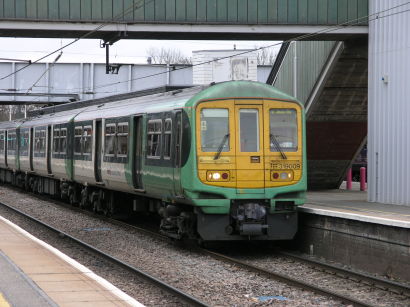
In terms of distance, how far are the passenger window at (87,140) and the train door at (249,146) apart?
731cm

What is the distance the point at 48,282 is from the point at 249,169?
497 cm

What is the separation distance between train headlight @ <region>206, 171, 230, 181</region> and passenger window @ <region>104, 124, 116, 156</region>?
5087mm

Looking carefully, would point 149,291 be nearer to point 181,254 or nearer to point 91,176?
point 181,254

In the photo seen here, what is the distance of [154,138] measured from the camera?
1514cm

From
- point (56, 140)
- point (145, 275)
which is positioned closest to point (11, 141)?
Answer: point (56, 140)

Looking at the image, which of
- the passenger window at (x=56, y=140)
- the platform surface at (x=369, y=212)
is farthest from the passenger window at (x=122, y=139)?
the passenger window at (x=56, y=140)

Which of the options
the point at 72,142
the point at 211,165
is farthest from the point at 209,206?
the point at 72,142

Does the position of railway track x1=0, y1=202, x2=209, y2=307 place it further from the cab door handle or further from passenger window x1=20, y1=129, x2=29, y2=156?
passenger window x1=20, y1=129, x2=29, y2=156

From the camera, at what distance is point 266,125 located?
13.7 metres

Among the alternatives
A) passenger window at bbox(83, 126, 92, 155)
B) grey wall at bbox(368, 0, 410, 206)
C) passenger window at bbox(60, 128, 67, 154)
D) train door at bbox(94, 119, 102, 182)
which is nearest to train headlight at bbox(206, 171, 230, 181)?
grey wall at bbox(368, 0, 410, 206)

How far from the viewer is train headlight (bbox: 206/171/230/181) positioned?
13.3 meters

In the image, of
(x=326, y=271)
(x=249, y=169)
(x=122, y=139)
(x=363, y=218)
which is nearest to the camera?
(x=326, y=271)

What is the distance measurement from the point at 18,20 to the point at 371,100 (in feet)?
27.8

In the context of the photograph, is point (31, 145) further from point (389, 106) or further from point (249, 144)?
point (249, 144)
